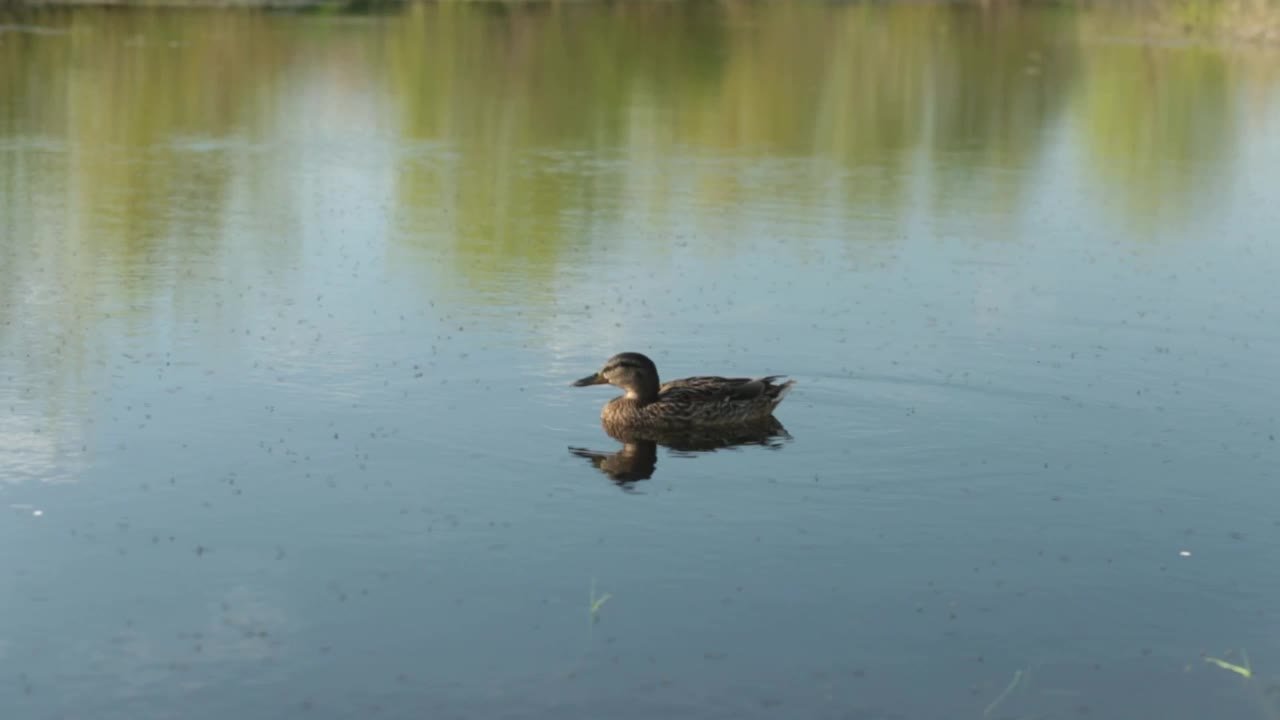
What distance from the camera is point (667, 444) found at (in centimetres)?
1248

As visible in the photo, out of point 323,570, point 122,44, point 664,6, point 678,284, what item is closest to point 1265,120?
point 678,284

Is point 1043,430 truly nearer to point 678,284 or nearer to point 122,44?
point 678,284

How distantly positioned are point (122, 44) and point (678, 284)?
2805 cm

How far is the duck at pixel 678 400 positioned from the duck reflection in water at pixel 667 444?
70 mm

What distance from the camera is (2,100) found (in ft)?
103

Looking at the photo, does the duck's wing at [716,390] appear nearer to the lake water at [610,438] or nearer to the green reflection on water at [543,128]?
the lake water at [610,438]

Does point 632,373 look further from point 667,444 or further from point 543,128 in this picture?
point 543,128

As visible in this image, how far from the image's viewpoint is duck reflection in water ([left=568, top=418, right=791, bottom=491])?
1170cm

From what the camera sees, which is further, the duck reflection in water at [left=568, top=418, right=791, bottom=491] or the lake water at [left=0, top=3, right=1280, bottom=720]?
the duck reflection in water at [left=568, top=418, right=791, bottom=491]

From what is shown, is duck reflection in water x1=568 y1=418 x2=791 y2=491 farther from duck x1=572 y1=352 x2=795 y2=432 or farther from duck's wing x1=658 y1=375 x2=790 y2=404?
duck's wing x1=658 y1=375 x2=790 y2=404

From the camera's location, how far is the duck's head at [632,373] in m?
12.7

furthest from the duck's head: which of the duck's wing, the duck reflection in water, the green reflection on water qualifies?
the green reflection on water

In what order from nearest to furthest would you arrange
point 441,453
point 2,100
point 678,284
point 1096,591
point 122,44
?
point 1096,591 < point 441,453 < point 678,284 < point 2,100 < point 122,44

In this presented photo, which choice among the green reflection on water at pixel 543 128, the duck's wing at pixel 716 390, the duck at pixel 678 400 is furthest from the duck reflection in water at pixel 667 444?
the green reflection on water at pixel 543 128
